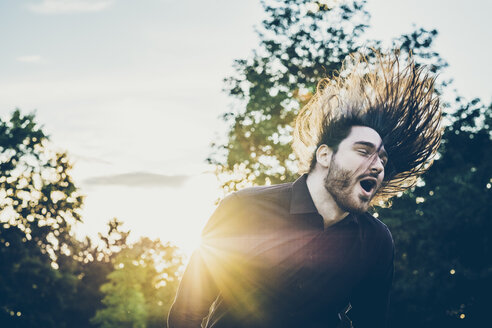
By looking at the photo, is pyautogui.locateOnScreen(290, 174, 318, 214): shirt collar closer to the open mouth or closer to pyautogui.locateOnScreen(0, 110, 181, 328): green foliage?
the open mouth

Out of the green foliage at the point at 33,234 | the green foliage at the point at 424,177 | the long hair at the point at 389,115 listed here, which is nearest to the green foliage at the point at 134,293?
the green foliage at the point at 33,234

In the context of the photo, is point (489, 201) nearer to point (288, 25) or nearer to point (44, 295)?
point (288, 25)

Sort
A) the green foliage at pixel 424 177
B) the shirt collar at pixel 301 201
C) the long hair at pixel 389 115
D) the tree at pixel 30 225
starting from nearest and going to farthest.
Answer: the shirt collar at pixel 301 201, the long hair at pixel 389 115, the green foliage at pixel 424 177, the tree at pixel 30 225

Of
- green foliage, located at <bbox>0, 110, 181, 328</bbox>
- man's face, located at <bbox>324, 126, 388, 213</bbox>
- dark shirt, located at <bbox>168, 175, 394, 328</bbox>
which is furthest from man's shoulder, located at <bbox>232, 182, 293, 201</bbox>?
green foliage, located at <bbox>0, 110, 181, 328</bbox>

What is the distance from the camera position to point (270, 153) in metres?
19.9

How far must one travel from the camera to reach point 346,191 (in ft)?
7.62

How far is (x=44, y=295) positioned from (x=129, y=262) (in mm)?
8478

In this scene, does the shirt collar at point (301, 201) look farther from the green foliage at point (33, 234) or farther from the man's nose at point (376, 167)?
the green foliage at point (33, 234)

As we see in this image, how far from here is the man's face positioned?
2311mm

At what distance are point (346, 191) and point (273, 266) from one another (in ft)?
1.95

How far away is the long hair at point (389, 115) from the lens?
104 inches

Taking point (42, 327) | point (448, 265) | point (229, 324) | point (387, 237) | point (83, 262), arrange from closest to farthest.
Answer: point (229, 324) → point (387, 237) → point (448, 265) → point (42, 327) → point (83, 262)

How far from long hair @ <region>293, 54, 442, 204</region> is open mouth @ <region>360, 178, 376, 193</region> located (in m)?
0.30

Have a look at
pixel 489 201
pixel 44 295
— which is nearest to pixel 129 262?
pixel 44 295
